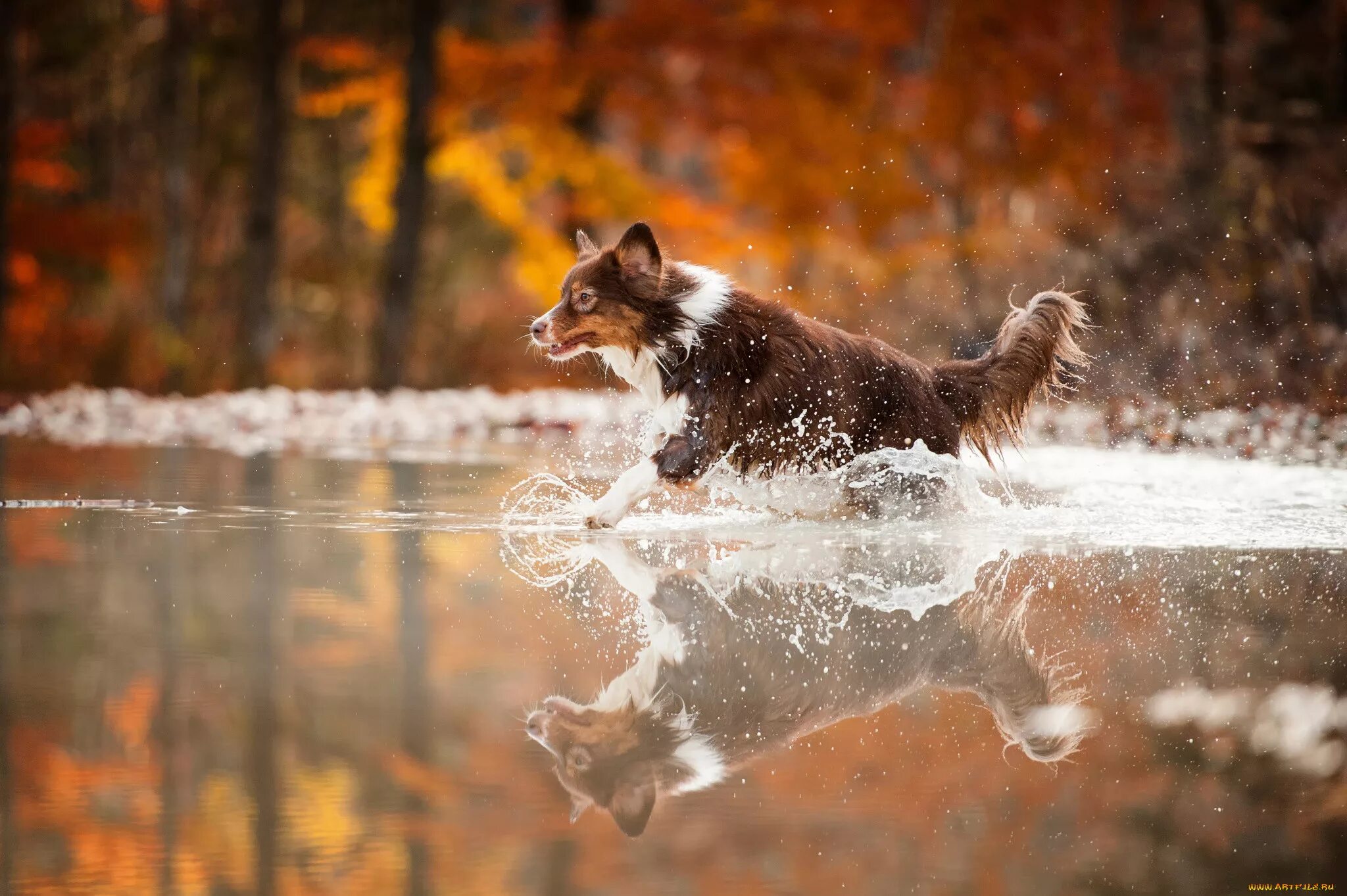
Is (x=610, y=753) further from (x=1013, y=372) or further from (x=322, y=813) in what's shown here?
(x=1013, y=372)

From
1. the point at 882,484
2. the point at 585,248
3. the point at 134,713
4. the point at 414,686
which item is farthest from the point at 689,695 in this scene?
the point at 585,248

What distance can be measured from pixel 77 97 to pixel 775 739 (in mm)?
29711

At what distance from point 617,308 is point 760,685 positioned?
144 inches

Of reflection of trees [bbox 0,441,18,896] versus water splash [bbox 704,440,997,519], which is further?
water splash [bbox 704,440,997,519]

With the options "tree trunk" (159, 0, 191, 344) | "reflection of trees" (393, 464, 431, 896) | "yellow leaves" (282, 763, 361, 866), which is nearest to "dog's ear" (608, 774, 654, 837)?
"reflection of trees" (393, 464, 431, 896)

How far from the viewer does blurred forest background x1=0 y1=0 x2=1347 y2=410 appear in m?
15.8

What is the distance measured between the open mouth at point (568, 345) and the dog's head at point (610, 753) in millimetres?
3744

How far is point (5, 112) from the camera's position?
65.6ft

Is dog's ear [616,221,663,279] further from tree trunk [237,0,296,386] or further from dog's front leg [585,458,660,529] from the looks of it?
tree trunk [237,0,296,386]

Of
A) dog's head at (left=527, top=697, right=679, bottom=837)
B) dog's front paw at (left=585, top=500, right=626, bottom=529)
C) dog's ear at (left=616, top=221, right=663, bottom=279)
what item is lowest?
dog's head at (left=527, top=697, right=679, bottom=837)

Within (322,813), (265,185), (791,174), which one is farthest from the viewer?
(791,174)

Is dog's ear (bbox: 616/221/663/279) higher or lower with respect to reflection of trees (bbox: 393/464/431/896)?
higher

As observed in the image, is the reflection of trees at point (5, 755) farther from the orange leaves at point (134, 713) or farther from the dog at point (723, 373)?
the dog at point (723, 373)

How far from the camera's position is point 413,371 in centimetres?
2058
